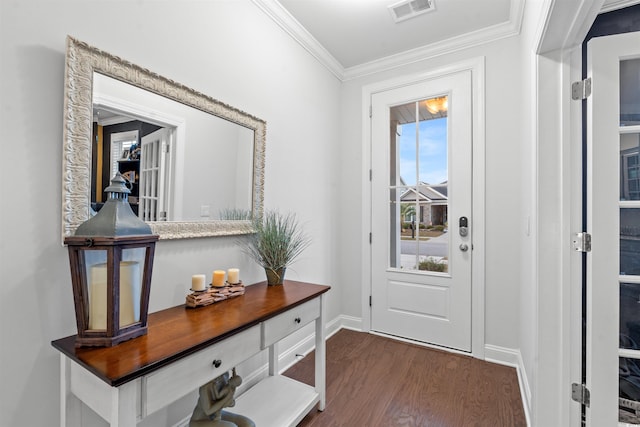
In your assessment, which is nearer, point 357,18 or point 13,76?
point 13,76

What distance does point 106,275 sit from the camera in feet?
3.10

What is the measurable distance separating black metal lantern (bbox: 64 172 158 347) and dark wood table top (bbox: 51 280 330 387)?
0.17 feet

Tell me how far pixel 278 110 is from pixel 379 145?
111 centimetres

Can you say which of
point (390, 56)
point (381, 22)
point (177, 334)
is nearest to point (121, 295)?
point (177, 334)

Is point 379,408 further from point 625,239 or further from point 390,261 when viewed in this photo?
point 625,239

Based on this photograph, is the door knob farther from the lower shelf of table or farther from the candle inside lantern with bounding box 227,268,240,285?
the candle inside lantern with bounding box 227,268,240,285

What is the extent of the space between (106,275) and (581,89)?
6.95ft

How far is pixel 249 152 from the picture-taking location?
185 cm

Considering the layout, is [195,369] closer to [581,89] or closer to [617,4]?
[581,89]

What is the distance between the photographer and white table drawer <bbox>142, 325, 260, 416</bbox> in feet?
2.93

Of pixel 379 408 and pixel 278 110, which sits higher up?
pixel 278 110

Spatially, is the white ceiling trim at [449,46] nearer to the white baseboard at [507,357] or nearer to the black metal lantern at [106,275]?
the white baseboard at [507,357]

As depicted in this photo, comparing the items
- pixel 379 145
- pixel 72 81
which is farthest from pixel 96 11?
pixel 379 145

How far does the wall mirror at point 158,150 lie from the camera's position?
108 centimetres
